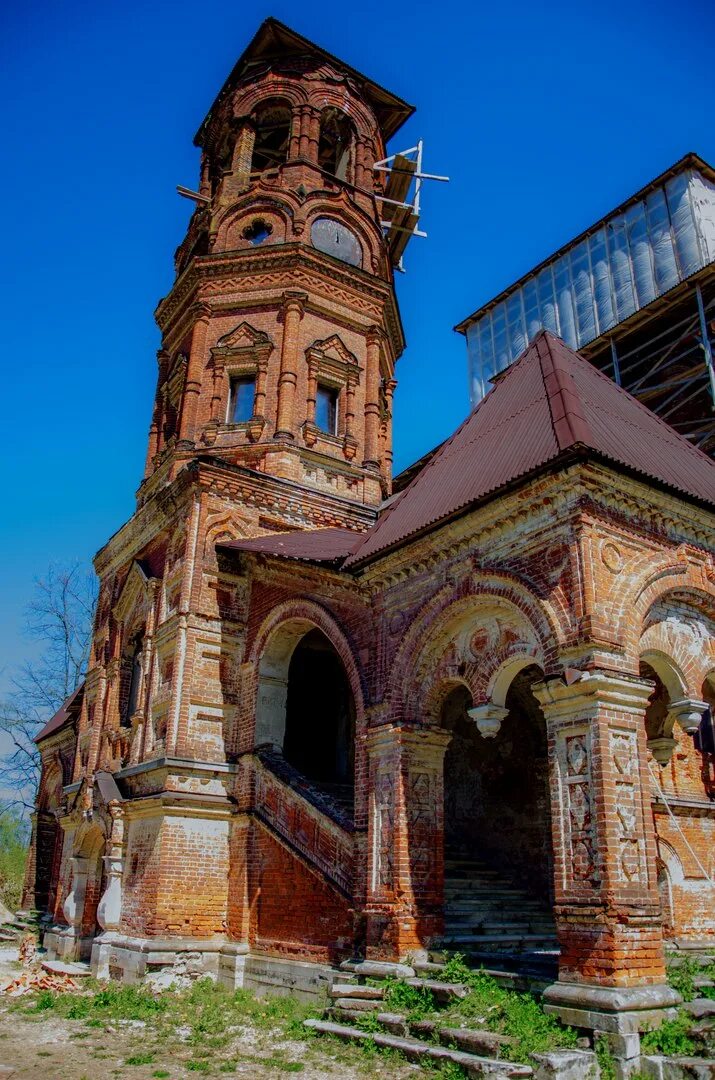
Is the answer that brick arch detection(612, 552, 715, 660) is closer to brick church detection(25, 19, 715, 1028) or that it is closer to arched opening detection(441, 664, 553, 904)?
brick church detection(25, 19, 715, 1028)

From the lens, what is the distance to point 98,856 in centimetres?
1400

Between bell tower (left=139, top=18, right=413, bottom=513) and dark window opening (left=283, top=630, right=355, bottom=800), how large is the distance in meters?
2.89

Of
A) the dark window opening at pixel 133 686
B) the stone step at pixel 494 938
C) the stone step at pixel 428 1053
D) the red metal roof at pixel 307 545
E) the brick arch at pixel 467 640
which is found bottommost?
the stone step at pixel 428 1053

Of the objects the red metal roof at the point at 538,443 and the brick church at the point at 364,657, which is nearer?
the brick church at the point at 364,657

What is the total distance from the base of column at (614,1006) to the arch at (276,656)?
5680 millimetres

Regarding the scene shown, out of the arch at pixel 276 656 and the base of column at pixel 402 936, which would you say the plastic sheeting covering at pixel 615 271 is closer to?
the arch at pixel 276 656

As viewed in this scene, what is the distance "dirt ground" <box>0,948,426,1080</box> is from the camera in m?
6.83

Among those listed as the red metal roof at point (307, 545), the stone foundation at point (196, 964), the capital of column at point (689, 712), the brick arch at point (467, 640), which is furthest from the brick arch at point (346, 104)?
the stone foundation at point (196, 964)

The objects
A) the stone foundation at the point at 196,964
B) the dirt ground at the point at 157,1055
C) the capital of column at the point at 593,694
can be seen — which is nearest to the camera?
the dirt ground at the point at 157,1055

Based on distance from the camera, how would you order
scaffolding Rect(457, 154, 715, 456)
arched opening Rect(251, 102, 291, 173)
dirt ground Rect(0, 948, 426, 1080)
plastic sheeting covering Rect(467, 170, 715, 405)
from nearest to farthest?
dirt ground Rect(0, 948, 426, 1080) → scaffolding Rect(457, 154, 715, 456) → plastic sheeting covering Rect(467, 170, 715, 405) → arched opening Rect(251, 102, 291, 173)

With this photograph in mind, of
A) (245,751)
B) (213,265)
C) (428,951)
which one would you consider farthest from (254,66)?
(428,951)

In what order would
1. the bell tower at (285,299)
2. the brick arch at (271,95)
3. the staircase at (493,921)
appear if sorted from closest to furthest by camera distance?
the staircase at (493,921) < the bell tower at (285,299) < the brick arch at (271,95)

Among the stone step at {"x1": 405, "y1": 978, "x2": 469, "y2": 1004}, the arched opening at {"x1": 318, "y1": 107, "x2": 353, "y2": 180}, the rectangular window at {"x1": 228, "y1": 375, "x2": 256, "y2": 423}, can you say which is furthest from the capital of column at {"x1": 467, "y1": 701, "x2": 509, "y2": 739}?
the arched opening at {"x1": 318, "y1": 107, "x2": 353, "y2": 180}

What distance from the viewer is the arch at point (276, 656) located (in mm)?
11835
